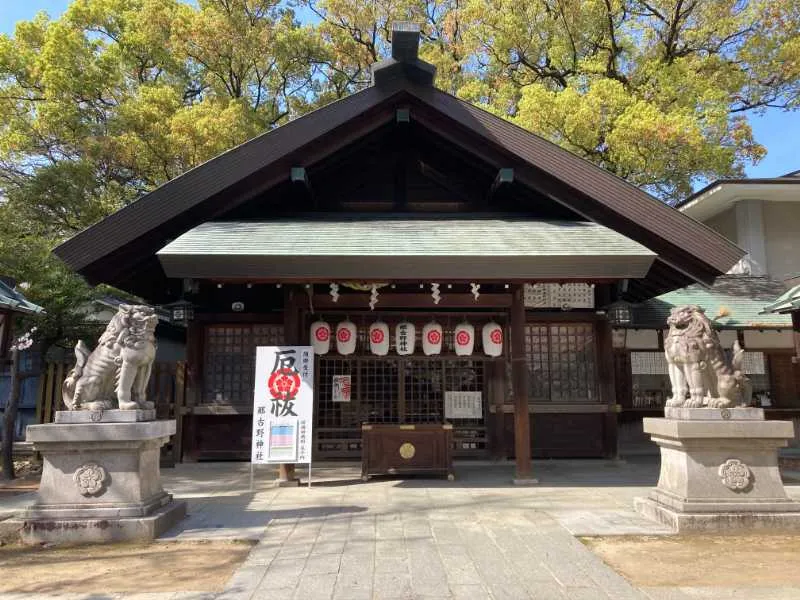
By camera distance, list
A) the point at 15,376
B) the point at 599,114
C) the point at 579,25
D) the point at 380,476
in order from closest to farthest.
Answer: the point at 380,476
the point at 15,376
the point at 599,114
the point at 579,25

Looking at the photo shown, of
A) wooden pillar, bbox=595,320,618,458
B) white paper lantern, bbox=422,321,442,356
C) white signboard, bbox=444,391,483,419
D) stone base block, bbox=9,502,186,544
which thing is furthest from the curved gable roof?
white signboard, bbox=444,391,483,419

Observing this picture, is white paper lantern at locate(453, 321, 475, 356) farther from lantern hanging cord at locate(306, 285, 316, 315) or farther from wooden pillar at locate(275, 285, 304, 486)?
wooden pillar at locate(275, 285, 304, 486)

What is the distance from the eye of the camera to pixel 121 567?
5.49m

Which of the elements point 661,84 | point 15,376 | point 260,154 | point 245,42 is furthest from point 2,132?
point 661,84

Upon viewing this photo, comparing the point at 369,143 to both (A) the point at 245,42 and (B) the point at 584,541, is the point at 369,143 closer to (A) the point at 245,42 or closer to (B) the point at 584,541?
(B) the point at 584,541

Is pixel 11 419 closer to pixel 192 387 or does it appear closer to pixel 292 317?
pixel 192 387

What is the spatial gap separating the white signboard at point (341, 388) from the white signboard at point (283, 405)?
106 inches

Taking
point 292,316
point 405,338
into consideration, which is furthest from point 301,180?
point 405,338

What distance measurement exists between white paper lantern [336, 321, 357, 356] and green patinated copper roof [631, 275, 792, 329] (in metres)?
6.47

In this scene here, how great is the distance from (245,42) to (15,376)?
13.6 m

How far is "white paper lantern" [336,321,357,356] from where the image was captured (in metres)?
10.6

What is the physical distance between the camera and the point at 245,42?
19.4m

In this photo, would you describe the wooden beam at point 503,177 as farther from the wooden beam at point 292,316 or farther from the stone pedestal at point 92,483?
the stone pedestal at point 92,483

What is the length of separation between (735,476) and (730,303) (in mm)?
8491
